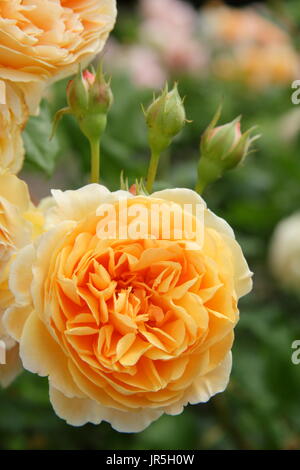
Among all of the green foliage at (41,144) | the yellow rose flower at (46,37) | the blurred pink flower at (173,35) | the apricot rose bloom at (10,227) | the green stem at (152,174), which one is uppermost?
the yellow rose flower at (46,37)

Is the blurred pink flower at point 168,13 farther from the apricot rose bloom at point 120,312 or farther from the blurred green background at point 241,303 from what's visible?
the apricot rose bloom at point 120,312

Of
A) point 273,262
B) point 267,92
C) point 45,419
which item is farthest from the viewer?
point 267,92

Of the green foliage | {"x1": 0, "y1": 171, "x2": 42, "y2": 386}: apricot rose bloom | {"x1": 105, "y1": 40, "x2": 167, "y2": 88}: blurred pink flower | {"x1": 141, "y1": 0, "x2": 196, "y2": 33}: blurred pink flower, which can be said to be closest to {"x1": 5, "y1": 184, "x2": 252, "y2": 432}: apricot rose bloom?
{"x1": 0, "y1": 171, "x2": 42, "y2": 386}: apricot rose bloom

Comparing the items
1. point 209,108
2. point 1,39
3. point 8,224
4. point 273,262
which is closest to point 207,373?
point 8,224

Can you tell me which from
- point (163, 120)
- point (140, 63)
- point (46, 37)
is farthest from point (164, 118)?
point (140, 63)

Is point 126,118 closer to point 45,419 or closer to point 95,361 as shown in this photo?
point 45,419

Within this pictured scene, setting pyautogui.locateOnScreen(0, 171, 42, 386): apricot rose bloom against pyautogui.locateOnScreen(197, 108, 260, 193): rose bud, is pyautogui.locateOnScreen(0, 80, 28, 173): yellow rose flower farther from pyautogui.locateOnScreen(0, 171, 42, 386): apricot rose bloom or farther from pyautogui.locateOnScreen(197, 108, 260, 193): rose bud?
pyautogui.locateOnScreen(197, 108, 260, 193): rose bud

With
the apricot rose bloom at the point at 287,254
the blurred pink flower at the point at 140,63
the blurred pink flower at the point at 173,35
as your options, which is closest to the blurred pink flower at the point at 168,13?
→ the blurred pink flower at the point at 173,35
